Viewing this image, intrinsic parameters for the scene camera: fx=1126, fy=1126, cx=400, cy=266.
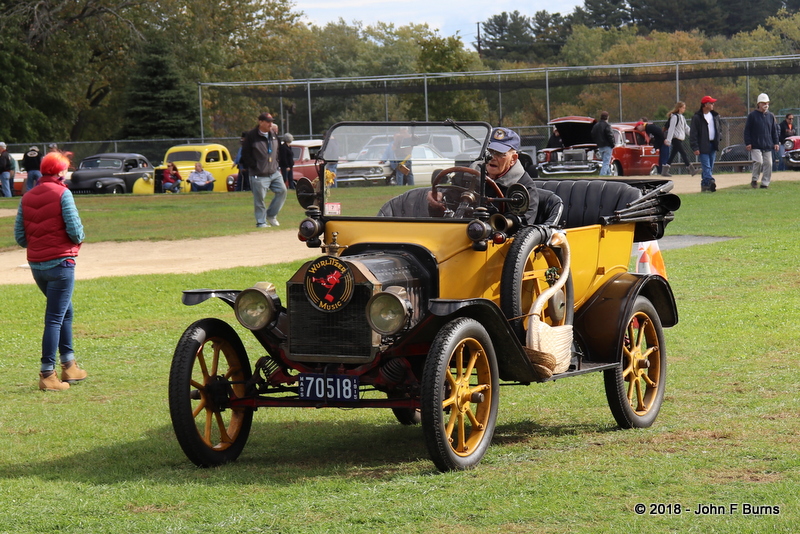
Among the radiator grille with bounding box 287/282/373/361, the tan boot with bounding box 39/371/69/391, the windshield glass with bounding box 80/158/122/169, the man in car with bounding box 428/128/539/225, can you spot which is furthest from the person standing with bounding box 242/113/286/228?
the windshield glass with bounding box 80/158/122/169

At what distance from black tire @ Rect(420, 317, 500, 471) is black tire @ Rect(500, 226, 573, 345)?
1.08 ft

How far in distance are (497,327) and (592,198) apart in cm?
221

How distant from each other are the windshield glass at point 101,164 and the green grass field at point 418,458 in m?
26.9

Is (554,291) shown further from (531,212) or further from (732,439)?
(732,439)

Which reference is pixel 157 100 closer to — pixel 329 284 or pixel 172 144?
pixel 172 144

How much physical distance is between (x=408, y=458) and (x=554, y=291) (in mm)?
1217

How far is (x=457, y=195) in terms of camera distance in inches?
253

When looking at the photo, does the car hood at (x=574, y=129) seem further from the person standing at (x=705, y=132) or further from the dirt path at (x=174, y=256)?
the dirt path at (x=174, y=256)

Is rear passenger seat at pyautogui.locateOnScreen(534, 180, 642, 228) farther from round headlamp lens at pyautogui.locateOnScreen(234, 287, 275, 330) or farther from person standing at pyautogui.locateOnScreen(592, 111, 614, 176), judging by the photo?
person standing at pyautogui.locateOnScreen(592, 111, 614, 176)

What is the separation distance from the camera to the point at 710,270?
44.6ft

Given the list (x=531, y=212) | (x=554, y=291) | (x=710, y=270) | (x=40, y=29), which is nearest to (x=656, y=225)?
(x=531, y=212)

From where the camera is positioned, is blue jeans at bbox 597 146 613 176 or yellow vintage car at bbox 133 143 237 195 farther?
yellow vintage car at bbox 133 143 237 195

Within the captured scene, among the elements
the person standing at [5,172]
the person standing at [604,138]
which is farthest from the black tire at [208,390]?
the person standing at [5,172]

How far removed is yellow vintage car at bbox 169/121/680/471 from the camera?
5668mm
